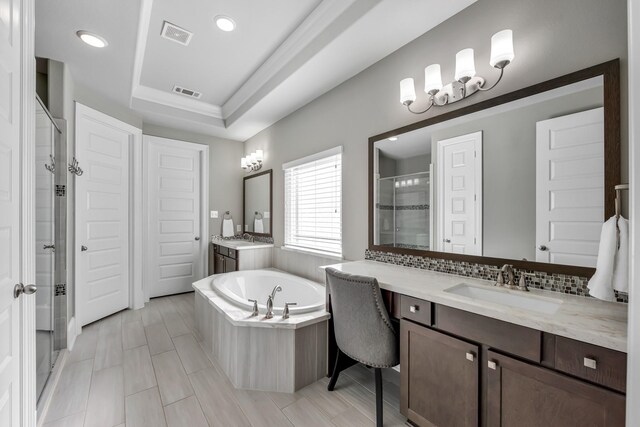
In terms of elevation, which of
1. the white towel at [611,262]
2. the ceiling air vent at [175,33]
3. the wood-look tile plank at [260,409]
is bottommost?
the wood-look tile plank at [260,409]

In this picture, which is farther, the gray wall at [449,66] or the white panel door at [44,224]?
the white panel door at [44,224]

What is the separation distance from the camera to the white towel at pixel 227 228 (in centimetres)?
434

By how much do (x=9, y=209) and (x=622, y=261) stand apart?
7.46 feet

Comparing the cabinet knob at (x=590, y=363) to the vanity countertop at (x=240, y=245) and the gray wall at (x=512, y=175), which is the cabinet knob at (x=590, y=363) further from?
the vanity countertop at (x=240, y=245)

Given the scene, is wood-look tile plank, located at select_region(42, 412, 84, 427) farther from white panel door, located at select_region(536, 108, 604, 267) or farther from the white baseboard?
white panel door, located at select_region(536, 108, 604, 267)

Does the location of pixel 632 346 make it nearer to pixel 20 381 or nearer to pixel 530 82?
pixel 530 82

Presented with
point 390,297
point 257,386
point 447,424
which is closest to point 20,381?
point 257,386

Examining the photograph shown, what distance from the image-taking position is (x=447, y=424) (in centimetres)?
133

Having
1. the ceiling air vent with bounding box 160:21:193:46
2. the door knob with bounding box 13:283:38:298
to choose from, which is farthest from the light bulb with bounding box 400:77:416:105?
the door knob with bounding box 13:283:38:298

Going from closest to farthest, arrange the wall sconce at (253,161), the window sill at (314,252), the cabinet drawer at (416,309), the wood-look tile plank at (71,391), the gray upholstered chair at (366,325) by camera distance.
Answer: the cabinet drawer at (416,309) → the gray upholstered chair at (366,325) → the wood-look tile plank at (71,391) → the window sill at (314,252) → the wall sconce at (253,161)

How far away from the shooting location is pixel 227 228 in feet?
14.3

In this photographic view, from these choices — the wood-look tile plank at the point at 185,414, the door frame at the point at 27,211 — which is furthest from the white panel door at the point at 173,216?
the door frame at the point at 27,211

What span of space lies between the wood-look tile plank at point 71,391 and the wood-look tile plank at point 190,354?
0.61 metres

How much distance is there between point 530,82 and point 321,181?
1.89 metres
